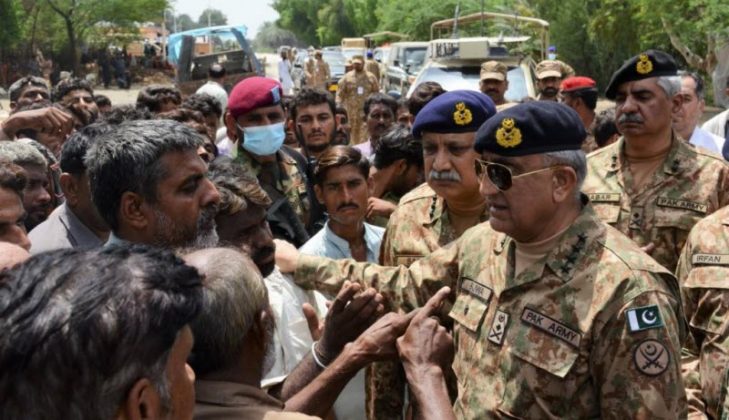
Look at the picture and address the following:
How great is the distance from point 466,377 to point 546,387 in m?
0.33

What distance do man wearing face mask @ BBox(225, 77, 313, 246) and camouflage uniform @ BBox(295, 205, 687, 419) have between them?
2.15m

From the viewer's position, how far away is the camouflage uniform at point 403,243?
11.3 ft

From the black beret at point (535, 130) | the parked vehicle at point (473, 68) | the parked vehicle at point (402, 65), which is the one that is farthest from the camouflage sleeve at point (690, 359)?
the parked vehicle at point (402, 65)

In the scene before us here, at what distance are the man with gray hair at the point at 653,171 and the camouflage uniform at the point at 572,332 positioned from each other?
1334 mm

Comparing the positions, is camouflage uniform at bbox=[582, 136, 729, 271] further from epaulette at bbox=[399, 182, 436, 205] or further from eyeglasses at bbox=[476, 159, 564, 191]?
eyeglasses at bbox=[476, 159, 564, 191]

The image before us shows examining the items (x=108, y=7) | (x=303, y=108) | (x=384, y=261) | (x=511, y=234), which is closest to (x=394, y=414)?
(x=384, y=261)

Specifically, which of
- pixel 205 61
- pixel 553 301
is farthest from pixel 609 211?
pixel 205 61

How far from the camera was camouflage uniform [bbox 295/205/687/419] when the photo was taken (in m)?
2.32

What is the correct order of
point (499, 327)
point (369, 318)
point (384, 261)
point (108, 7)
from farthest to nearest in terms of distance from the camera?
1. point (108, 7)
2. point (384, 261)
3. point (369, 318)
4. point (499, 327)

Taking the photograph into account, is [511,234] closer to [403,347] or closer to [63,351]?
[403,347]

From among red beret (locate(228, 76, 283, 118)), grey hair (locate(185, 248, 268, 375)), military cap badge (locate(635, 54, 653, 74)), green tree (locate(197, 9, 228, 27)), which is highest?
military cap badge (locate(635, 54, 653, 74))

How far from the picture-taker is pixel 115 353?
1.43 metres

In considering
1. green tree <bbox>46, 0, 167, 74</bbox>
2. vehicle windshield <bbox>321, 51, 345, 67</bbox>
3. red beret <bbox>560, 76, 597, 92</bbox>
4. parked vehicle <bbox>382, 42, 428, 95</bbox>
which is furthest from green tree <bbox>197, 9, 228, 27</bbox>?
red beret <bbox>560, 76, 597, 92</bbox>

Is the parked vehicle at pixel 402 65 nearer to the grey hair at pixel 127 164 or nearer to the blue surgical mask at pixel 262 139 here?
the blue surgical mask at pixel 262 139
